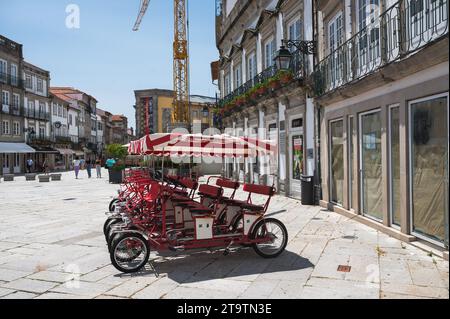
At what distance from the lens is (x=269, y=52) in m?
18.0

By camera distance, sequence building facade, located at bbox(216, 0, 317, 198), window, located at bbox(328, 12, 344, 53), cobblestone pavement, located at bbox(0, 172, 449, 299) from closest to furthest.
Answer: cobblestone pavement, located at bbox(0, 172, 449, 299), window, located at bbox(328, 12, 344, 53), building facade, located at bbox(216, 0, 317, 198)

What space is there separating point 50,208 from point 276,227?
356 inches

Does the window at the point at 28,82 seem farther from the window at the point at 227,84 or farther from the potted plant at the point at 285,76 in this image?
the potted plant at the point at 285,76

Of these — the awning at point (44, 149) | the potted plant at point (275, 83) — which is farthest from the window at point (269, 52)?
the awning at point (44, 149)

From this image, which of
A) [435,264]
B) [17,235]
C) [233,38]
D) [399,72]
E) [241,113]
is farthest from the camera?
[233,38]

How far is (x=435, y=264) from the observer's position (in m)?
6.00

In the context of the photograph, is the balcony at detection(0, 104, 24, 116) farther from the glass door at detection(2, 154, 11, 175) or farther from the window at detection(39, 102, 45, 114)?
the window at detection(39, 102, 45, 114)

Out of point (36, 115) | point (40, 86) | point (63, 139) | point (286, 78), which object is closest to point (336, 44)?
point (286, 78)

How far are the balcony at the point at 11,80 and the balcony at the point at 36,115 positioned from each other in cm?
305

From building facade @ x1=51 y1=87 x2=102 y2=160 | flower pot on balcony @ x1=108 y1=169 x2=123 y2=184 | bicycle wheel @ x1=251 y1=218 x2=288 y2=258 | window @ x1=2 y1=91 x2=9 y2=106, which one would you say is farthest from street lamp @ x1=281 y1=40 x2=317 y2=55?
building facade @ x1=51 y1=87 x2=102 y2=160

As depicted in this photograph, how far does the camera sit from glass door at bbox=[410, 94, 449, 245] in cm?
651

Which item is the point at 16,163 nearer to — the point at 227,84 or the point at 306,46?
the point at 227,84
